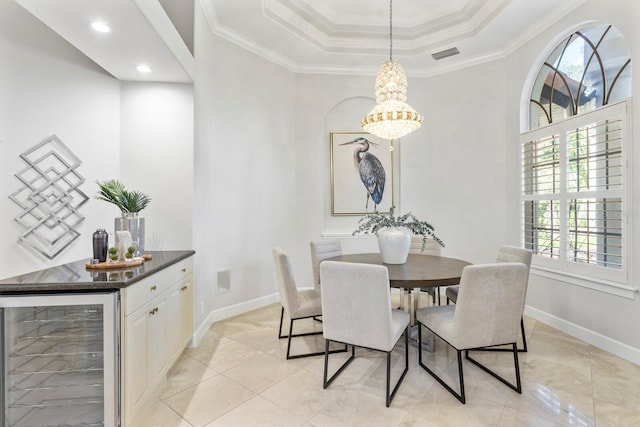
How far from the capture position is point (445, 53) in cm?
426

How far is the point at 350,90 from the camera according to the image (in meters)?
4.63

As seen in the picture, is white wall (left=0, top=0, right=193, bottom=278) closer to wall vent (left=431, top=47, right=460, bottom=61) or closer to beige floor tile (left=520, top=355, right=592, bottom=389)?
beige floor tile (left=520, top=355, right=592, bottom=389)

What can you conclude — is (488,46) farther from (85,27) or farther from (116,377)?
(116,377)

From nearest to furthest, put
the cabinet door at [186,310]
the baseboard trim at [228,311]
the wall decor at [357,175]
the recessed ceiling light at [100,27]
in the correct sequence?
the recessed ceiling light at [100,27], the cabinet door at [186,310], the baseboard trim at [228,311], the wall decor at [357,175]

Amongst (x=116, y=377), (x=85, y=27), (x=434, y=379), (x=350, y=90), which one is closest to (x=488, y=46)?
(x=350, y=90)

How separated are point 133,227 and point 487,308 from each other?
2.58 m

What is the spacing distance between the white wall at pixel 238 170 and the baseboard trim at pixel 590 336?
125 inches

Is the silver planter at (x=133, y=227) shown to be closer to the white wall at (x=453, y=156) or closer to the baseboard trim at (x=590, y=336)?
the white wall at (x=453, y=156)

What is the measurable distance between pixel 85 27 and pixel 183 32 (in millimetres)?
955

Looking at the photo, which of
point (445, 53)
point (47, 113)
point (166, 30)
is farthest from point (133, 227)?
point (445, 53)

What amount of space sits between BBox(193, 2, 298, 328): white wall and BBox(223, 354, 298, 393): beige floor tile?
A: 74 cm

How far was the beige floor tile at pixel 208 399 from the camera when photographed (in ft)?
6.36

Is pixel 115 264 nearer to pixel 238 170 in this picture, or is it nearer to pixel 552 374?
pixel 238 170

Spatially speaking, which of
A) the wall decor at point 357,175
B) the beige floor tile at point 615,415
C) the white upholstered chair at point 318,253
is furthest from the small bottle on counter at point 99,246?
the beige floor tile at point 615,415
